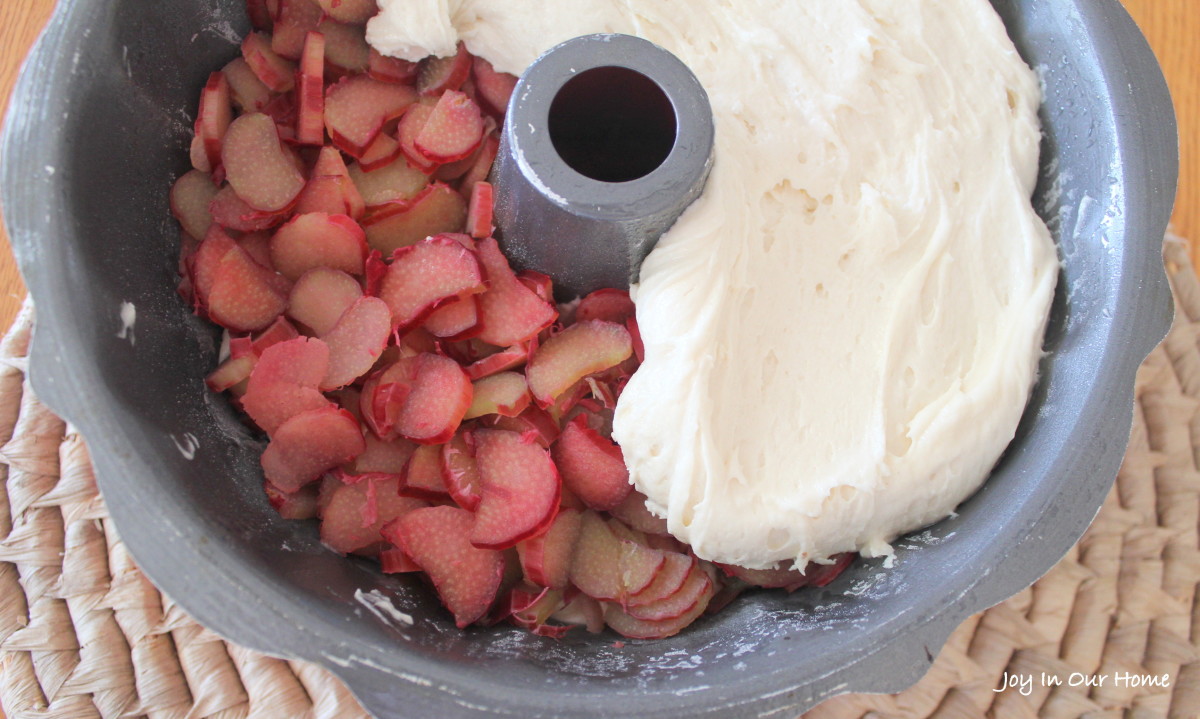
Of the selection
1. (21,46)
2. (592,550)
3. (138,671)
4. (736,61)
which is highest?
(736,61)

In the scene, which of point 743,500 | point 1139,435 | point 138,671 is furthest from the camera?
point 1139,435

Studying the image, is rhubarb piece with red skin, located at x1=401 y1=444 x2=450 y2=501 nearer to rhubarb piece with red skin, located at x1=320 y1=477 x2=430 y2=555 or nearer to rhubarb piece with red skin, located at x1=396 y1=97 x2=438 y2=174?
rhubarb piece with red skin, located at x1=320 y1=477 x2=430 y2=555

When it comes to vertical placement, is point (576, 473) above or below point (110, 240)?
below

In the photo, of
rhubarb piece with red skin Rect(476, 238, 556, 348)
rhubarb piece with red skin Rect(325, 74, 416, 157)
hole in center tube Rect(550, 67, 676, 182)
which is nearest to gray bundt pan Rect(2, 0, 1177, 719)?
rhubarb piece with red skin Rect(325, 74, 416, 157)

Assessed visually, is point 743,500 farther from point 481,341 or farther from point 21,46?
point 21,46

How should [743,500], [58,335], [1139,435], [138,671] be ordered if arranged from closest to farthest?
[58,335] → [743,500] → [138,671] → [1139,435]

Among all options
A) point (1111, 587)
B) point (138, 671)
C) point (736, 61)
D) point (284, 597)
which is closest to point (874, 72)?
point (736, 61)
